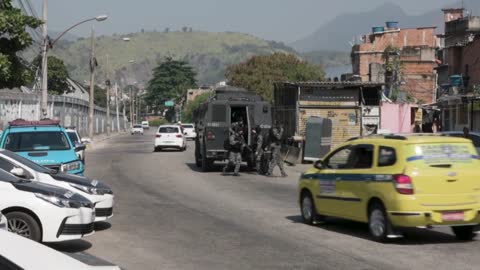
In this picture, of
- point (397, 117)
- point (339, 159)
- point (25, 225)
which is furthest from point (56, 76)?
point (25, 225)

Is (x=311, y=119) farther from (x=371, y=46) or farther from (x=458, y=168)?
(x=371, y=46)

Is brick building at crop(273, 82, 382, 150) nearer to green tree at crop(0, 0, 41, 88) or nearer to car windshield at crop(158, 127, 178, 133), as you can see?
car windshield at crop(158, 127, 178, 133)

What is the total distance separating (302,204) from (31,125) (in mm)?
7592

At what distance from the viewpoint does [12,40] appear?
1980cm

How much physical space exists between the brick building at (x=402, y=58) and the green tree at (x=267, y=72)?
20868 mm

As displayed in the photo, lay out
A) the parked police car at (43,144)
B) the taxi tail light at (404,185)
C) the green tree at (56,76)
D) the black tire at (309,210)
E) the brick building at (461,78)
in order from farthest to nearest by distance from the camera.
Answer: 1. the green tree at (56,76)
2. the brick building at (461,78)
3. the parked police car at (43,144)
4. the black tire at (309,210)
5. the taxi tail light at (404,185)

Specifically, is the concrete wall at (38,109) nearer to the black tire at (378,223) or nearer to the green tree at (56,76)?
the green tree at (56,76)

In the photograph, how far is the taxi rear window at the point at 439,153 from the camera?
36.3ft

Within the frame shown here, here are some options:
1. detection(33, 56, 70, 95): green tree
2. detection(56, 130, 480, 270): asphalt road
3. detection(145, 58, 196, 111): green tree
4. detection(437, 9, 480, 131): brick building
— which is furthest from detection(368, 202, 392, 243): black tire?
detection(145, 58, 196, 111): green tree

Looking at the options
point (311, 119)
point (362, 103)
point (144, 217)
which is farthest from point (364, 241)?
point (362, 103)

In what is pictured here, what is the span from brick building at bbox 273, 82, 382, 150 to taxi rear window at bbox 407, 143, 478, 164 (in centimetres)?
2089

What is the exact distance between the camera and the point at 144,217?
14578 mm

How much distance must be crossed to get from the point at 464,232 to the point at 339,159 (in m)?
2.40

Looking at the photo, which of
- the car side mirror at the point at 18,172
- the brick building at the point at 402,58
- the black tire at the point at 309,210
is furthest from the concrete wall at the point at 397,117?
the car side mirror at the point at 18,172
